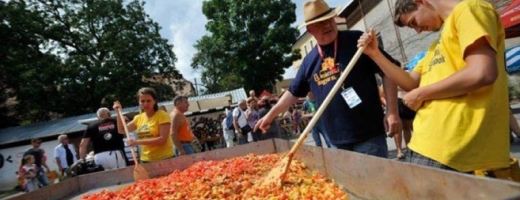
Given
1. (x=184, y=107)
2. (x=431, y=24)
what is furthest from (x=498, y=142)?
(x=184, y=107)

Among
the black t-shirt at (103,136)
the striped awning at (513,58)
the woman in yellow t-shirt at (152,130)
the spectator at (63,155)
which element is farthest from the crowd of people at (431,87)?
the striped awning at (513,58)

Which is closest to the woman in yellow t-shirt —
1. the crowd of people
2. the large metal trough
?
the large metal trough

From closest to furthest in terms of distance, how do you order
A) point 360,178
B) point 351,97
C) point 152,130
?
1. point 360,178
2. point 351,97
3. point 152,130

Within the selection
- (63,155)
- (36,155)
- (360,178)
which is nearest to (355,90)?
(360,178)

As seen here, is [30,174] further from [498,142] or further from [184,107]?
[498,142]

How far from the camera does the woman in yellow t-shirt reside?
5.00 m

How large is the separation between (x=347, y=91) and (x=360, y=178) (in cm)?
73

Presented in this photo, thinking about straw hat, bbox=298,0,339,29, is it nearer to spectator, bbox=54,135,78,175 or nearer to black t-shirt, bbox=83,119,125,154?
black t-shirt, bbox=83,119,125,154

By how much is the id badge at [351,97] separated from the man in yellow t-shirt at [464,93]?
90cm

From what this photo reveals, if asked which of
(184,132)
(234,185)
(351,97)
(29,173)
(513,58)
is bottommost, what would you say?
(29,173)

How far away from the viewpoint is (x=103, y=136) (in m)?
6.01

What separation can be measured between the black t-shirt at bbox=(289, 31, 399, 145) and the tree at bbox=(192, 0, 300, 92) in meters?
29.9

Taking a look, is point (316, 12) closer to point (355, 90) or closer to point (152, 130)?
point (355, 90)

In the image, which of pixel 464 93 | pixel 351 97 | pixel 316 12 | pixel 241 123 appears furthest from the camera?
pixel 241 123
